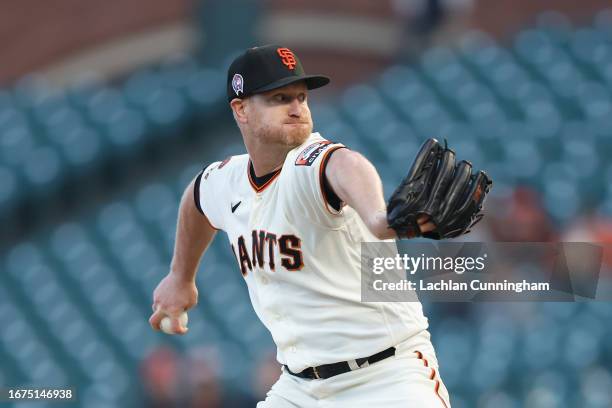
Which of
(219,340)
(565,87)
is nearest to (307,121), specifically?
(219,340)

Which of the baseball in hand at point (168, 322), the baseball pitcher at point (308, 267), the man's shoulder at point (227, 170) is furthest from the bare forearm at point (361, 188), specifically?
the baseball in hand at point (168, 322)

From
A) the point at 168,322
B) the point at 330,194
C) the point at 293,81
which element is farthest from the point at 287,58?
the point at 168,322

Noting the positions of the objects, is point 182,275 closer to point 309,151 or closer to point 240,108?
point 240,108

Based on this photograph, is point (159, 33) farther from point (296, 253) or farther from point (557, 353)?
point (296, 253)

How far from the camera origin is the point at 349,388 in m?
3.68

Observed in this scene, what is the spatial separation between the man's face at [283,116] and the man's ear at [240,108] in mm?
75

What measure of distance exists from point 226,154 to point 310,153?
22.0 ft

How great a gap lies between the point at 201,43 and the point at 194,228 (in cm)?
887

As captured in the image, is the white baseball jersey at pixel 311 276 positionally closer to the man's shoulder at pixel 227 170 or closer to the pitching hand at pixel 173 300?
the man's shoulder at pixel 227 170

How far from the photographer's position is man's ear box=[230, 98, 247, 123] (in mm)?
3850

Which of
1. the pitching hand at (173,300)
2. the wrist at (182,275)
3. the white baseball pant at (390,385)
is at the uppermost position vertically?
the wrist at (182,275)

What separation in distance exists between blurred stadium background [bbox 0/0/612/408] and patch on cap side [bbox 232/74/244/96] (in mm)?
3447

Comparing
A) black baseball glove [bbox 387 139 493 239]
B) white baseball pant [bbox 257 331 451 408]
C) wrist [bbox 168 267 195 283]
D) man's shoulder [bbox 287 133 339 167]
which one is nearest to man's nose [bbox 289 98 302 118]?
man's shoulder [bbox 287 133 339 167]

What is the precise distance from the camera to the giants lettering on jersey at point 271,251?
363cm
